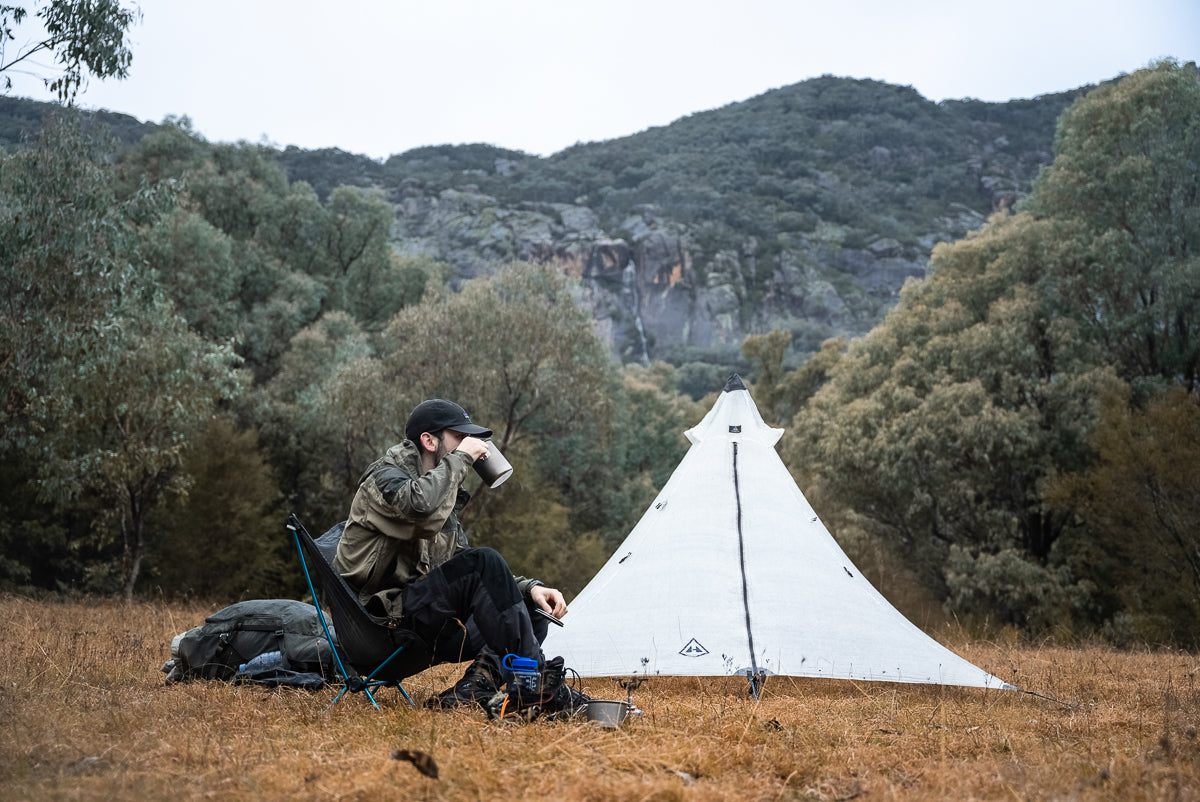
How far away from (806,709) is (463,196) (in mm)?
96005

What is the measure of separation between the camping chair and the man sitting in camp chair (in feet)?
0.25

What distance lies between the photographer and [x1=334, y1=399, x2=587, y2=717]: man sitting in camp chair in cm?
341

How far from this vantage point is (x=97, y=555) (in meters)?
18.5

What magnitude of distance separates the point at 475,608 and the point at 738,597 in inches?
118

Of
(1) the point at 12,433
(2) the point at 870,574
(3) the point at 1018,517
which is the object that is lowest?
(2) the point at 870,574

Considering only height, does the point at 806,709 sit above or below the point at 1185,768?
below

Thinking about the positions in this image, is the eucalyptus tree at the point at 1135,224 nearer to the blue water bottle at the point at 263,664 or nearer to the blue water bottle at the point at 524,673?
the blue water bottle at the point at 524,673

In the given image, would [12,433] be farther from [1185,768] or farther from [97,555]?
[1185,768]

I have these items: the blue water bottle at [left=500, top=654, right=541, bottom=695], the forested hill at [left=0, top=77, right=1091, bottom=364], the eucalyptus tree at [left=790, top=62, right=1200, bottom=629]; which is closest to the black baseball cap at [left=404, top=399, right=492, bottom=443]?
the blue water bottle at [left=500, top=654, right=541, bottom=695]

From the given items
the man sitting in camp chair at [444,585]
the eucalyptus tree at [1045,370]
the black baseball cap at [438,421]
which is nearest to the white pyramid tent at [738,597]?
the man sitting in camp chair at [444,585]

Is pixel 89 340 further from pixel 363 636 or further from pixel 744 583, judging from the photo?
pixel 363 636

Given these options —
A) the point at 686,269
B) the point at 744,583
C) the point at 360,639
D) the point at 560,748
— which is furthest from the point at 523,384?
the point at 686,269

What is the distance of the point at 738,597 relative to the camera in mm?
6012

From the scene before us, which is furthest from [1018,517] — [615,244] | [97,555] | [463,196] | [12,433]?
[463,196]
